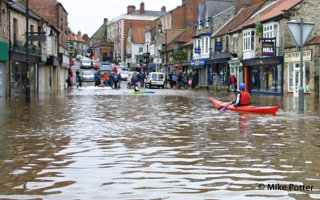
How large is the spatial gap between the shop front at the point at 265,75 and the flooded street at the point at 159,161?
1007 inches

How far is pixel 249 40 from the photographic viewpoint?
4216cm

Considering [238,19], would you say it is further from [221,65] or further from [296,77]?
[296,77]

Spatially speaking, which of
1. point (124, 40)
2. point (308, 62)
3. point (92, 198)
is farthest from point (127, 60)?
point (92, 198)

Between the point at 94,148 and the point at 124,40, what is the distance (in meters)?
115

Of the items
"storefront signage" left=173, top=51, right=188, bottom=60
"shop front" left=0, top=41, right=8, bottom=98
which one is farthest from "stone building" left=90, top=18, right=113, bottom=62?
"shop front" left=0, top=41, right=8, bottom=98

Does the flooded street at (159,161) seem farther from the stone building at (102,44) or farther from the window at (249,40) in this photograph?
the stone building at (102,44)

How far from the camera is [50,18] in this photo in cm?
5244

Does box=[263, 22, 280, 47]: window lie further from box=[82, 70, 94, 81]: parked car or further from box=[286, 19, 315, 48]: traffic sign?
box=[82, 70, 94, 81]: parked car

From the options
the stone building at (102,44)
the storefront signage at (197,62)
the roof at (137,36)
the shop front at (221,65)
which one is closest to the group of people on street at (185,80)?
the storefront signage at (197,62)

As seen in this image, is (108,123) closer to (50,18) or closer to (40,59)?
(40,59)

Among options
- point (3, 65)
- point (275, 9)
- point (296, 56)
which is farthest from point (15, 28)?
point (275, 9)

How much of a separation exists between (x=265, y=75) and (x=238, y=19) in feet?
40.0

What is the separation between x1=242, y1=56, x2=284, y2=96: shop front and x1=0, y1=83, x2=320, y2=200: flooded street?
25.6 meters

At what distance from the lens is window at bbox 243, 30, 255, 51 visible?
4184 centimetres
